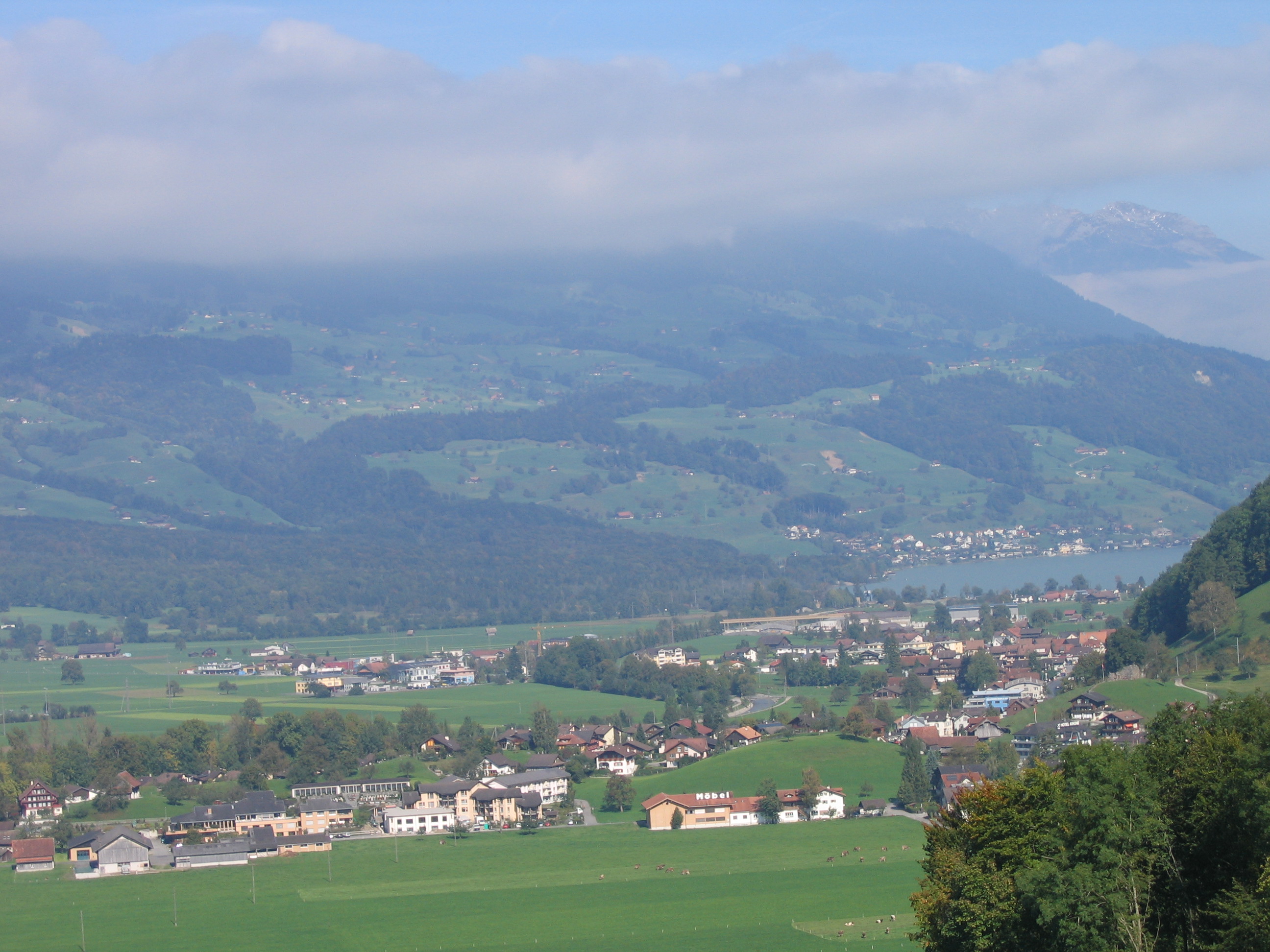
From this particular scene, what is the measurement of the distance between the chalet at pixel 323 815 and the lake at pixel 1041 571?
285 feet

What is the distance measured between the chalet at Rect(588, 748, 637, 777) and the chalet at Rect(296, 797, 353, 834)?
10.5 meters

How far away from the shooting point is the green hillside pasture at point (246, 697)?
70625 mm

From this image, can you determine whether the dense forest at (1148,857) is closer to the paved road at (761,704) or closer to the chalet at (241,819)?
the chalet at (241,819)

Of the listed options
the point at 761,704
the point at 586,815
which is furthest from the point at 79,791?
the point at 761,704

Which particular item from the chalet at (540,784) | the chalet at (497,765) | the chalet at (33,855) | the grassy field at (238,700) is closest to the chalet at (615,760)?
the chalet at (497,765)

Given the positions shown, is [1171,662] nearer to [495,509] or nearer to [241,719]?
[241,719]

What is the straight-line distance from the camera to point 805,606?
124250 millimetres

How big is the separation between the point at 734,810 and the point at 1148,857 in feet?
95.0

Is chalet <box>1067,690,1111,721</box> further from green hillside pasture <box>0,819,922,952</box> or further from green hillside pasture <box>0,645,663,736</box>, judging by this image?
green hillside pasture <box>0,645,663,736</box>

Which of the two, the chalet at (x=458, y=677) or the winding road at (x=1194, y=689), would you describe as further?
the chalet at (x=458, y=677)

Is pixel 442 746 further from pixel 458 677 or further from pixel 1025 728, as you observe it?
pixel 458 677

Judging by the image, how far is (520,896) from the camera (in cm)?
3875

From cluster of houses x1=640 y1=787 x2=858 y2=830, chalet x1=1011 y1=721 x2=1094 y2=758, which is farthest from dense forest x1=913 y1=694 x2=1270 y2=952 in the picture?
chalet x1=1011 y1=721 x2=1094 y2=758

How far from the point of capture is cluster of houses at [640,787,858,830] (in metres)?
47.8
